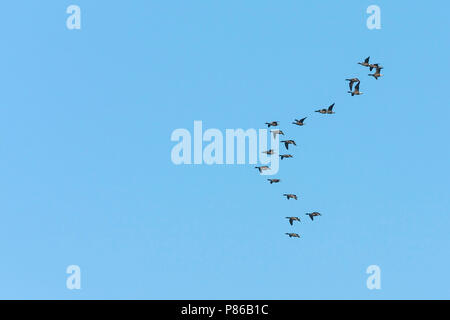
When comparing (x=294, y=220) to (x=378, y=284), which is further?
(x=294, y=220)
